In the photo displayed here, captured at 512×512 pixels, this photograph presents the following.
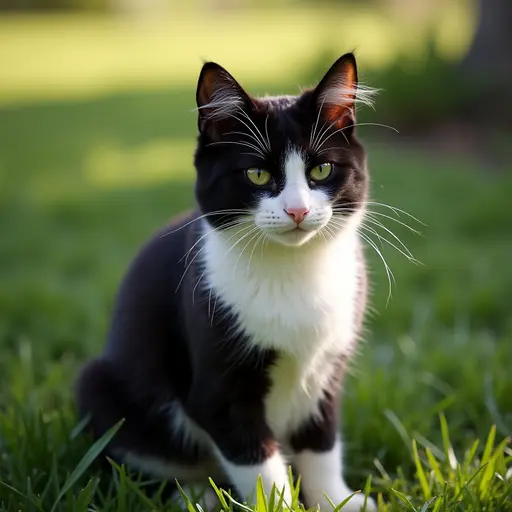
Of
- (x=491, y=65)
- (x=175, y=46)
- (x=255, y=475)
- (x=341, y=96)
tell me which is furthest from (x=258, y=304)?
(x=175, y=46)

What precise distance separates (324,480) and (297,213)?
0.79 m

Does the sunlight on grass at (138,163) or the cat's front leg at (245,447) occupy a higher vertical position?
the cat's front leg at (245,447)

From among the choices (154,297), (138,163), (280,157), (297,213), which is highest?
(280,157)

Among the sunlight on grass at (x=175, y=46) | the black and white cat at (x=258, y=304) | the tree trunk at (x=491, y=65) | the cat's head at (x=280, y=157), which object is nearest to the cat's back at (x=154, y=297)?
the black and white cat at (x=258, y=304)

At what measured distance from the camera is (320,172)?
1.81 metres

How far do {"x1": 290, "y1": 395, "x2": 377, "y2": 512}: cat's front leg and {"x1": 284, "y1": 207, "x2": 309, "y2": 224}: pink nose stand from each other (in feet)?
2.00

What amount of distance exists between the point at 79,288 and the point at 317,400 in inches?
77.8

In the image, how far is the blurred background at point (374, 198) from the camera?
2658mm

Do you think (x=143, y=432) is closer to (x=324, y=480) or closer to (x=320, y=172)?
(x=324, y=480)

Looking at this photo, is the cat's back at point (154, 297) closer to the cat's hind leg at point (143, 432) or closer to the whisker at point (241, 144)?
the cat's hind leg at point (143, 432)

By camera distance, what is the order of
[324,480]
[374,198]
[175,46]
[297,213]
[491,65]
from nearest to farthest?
[297,213] → [324,480] → [374,198] → [491,65] → [175,46]

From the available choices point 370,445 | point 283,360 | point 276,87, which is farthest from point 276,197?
point 276,87

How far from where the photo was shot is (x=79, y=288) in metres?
3.73

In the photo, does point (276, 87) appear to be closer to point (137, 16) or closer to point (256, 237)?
point (256, 237)
